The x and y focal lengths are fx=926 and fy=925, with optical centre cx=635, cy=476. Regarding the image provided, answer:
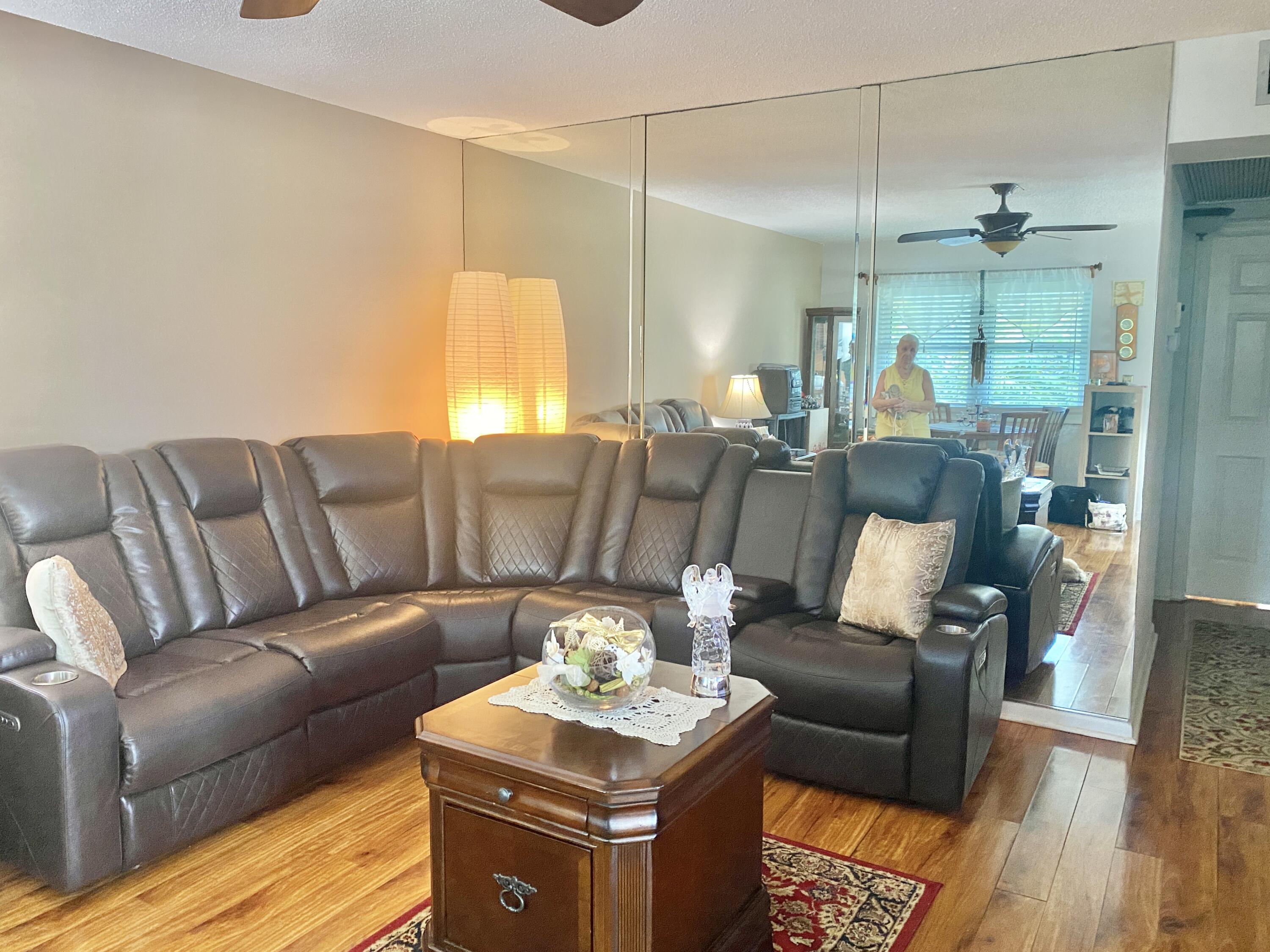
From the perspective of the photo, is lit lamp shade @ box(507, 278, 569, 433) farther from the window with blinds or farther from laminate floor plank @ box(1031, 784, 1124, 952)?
laminate floor plank @ box(1031, 784, 1124, 952)

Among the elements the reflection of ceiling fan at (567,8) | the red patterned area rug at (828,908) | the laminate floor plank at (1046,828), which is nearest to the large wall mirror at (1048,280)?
the laminate floor plank at (1046,828)

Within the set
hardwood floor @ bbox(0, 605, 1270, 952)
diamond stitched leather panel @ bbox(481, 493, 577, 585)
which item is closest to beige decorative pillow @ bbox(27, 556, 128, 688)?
hardwood floor @ bbox(0, 605, 1270, 952)

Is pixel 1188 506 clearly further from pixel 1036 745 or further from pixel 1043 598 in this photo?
pixel 1036 745

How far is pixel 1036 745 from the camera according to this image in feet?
11.4

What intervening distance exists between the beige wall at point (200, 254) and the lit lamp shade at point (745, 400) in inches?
64.0

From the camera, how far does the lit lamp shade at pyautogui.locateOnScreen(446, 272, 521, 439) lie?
4.55 meters

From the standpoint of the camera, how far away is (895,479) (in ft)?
11.6

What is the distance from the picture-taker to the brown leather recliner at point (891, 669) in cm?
288

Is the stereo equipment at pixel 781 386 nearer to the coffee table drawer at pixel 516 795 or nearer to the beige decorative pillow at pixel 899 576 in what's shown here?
the beige decorative pillow at pixel 899 576

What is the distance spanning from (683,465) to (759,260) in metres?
1.03

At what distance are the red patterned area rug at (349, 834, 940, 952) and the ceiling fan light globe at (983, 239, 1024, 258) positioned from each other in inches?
92.8

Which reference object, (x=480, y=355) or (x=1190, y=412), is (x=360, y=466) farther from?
(x=1190, y=412)

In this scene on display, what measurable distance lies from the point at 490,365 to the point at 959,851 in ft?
9.83

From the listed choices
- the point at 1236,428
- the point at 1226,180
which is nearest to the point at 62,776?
the point at 1226,180
